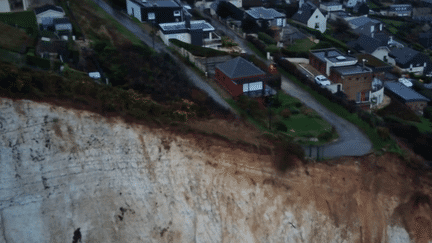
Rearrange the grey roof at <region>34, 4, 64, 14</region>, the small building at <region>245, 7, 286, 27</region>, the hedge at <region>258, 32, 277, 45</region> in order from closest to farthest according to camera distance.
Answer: the grey roof at <region>34, 4, 64, 14</region>, the hedge at <region>258, 32, 277, 45</region>, the small building at <region>245, 7, 286, 27</region>

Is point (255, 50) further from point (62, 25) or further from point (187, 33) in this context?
point (62, 25)

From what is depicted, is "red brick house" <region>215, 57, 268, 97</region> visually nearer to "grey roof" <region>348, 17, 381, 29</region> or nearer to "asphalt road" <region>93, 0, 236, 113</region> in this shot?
"asphalt road" <region>93, 0, 236, 113</region>

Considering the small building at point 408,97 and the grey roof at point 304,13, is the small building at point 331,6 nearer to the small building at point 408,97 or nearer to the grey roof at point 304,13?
the grey roof at point 304,13

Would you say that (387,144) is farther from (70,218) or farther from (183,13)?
(183,13)

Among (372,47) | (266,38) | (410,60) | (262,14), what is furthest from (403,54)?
(266,38)

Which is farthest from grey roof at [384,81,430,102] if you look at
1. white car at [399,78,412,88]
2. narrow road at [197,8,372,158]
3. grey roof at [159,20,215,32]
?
grey roof at [159,20,215,32]

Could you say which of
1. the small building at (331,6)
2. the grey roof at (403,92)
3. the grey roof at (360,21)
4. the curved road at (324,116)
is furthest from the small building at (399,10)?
the curved road at (324,116)
